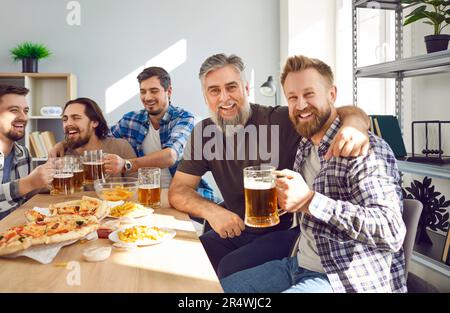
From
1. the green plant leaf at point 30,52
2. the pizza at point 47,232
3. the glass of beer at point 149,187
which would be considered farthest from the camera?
the green plant leaf at point 30,52

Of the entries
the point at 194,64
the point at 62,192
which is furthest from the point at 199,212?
the point at 194,64

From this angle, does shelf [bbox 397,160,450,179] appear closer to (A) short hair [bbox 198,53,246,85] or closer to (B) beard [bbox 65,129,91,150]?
(A) short hair [bbox 198,53,246,85]

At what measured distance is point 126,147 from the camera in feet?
8.91

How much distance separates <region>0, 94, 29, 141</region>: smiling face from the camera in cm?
Result: 232

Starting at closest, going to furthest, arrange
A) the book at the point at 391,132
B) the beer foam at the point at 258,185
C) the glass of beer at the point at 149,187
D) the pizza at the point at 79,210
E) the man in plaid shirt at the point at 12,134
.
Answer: the beer foam at the point at 258,185 → the pizza at the point at 79,210 → the glass of beer at the point at 149,187 → the man in plaid shirt at the point at 12,134 → the book at the point at 391,132

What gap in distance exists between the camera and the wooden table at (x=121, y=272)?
0.91m

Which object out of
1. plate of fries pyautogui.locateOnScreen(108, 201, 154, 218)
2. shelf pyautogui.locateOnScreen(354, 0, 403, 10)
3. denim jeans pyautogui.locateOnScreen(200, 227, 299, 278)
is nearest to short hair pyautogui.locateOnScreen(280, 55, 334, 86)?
denim jeans pyautogui.locateOnScreen(200, 227, 299, 278)

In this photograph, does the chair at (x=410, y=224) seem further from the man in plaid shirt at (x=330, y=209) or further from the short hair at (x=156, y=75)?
the short hair at (x=156, y=75)

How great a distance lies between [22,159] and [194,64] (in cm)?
243

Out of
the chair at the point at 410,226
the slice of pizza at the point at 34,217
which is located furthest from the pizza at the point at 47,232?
the chair at the point at 410,226

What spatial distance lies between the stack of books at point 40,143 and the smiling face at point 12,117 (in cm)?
164

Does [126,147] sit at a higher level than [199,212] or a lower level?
higher
